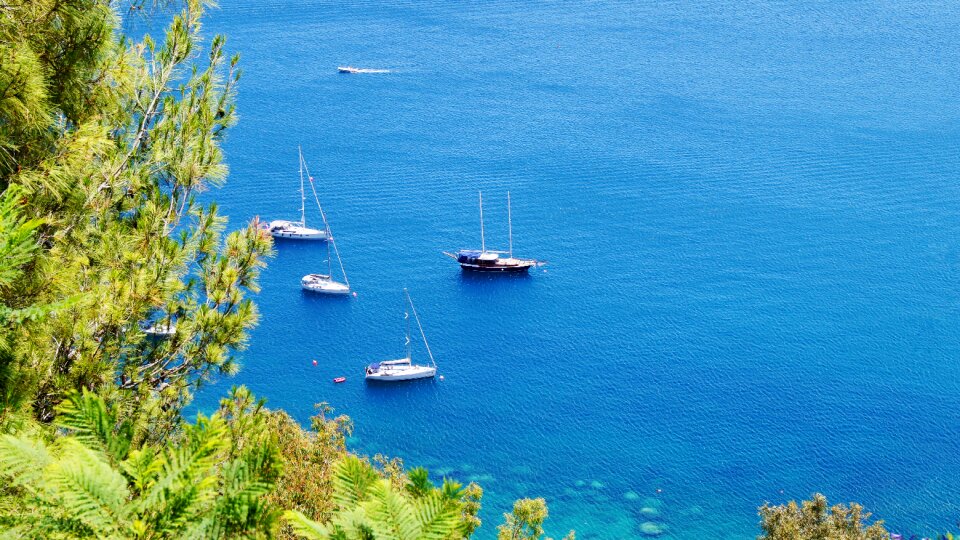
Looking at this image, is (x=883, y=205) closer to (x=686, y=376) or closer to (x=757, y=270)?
(x=757, y=270)

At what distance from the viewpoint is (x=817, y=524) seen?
2573cm

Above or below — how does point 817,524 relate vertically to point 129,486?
above

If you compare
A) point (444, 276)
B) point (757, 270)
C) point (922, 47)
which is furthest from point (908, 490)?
point (922, 47)

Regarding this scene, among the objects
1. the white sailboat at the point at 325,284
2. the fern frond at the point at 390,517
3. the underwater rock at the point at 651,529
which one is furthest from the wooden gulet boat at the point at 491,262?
the fern frond at the point at 390,517

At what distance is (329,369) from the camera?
53594mm

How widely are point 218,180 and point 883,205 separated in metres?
68.6

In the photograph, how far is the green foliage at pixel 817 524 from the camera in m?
25.1

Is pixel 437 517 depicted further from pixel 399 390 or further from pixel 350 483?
pixel 399 390

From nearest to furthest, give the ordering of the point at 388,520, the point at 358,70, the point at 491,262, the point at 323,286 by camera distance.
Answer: the point at 388,520, the point at 323,286, the point at 491,262, the point at 358,70

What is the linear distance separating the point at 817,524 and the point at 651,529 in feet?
56.6

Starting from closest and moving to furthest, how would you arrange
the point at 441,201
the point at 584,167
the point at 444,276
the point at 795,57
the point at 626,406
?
the point at 626,406 < the point at 444,276 < the point at 441,201 < the point at 584,167 < the point at 795,57

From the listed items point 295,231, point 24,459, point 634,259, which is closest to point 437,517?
point 24,459

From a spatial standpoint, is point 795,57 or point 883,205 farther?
point 795,57

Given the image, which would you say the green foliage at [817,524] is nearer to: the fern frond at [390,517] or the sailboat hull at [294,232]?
the fern frond at [390,517]
